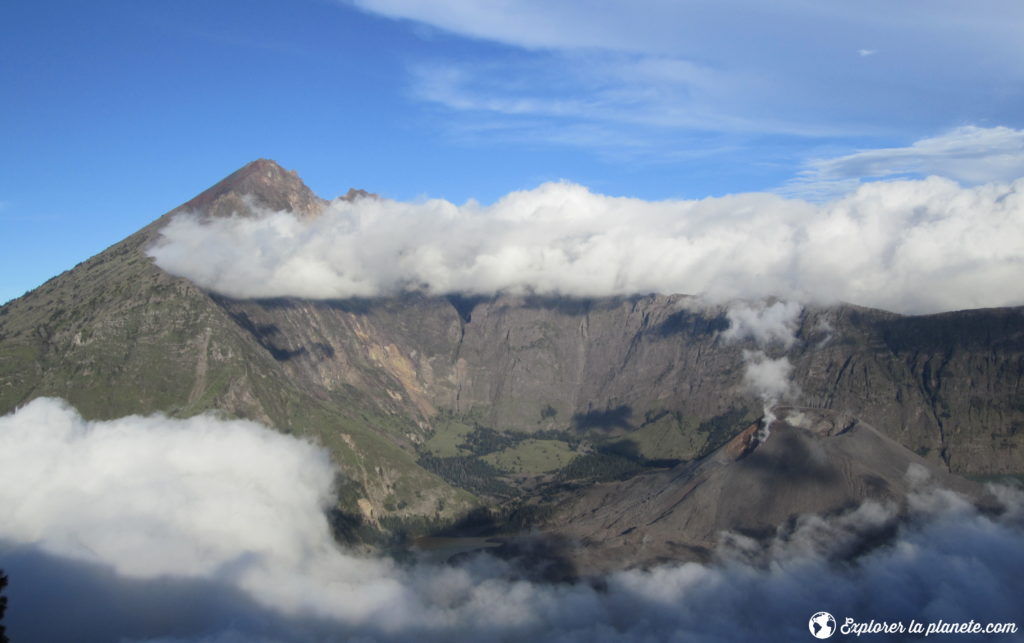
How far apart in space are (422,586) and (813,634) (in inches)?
3641

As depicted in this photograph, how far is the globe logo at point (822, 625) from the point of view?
13495 cm

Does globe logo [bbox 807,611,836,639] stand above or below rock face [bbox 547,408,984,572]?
below

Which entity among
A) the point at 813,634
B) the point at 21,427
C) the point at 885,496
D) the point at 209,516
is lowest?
the point at 813,634

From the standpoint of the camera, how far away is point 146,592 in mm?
155250

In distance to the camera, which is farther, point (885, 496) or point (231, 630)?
point (885, 496)

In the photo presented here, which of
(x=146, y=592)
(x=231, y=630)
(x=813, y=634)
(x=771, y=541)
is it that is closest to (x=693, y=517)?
(x=771, y=541)

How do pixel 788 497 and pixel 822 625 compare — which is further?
pixel 788 497

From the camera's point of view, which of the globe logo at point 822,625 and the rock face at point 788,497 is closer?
the globe logo at point 822,625

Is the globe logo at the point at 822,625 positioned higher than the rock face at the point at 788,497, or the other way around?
the rock face at the point at 788,497

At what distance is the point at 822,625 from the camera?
5399 inches

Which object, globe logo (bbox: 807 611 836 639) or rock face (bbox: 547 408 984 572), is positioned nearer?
globe logo (bbox: 807 611 836 639)

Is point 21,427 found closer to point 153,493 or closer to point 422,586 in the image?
point 153,493

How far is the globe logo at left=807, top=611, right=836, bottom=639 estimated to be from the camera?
13495cm

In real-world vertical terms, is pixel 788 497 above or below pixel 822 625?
above
